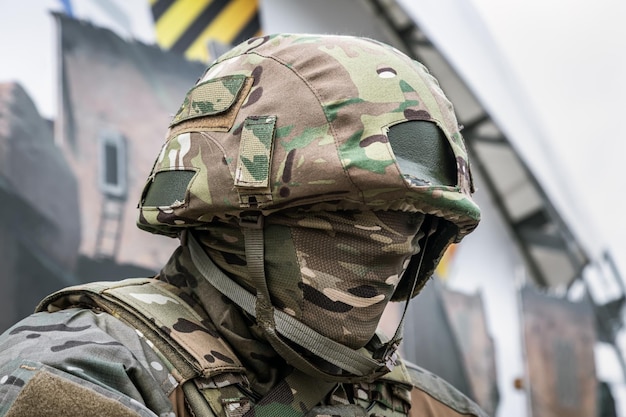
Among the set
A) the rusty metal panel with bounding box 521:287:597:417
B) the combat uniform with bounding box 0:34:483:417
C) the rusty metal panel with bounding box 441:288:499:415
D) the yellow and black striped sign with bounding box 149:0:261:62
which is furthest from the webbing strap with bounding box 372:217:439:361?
the rusty metal panel with bounding box 521:287:597:417

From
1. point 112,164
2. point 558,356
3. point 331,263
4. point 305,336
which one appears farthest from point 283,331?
point 558,356

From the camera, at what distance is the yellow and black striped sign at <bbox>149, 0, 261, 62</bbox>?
3576 millimetres

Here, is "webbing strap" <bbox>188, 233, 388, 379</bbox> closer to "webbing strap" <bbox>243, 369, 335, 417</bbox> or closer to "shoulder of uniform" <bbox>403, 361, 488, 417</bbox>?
"webbing strap" <bbox>243, 369, 335, 417</bbox>

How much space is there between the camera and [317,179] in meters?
1.45

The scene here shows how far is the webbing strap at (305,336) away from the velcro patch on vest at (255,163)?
7.3 inches

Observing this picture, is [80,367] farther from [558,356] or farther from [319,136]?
[558,356]

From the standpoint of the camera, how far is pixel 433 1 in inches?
A: 201

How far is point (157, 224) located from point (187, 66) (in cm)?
210

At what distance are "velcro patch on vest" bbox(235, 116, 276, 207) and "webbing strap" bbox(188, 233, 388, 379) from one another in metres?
0.19

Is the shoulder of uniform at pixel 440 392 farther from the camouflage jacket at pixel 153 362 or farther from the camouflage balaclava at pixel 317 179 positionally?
the camouflage balaclava at pixel 317 179

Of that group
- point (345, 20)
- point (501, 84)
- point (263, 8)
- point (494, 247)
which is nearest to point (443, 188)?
point (263, 8)

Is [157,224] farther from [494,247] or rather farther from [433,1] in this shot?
[494,247]

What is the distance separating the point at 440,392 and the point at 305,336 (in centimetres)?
62

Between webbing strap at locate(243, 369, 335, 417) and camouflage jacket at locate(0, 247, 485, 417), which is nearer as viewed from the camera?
camouflage jacket at locate(0, 247, 485, 417)
